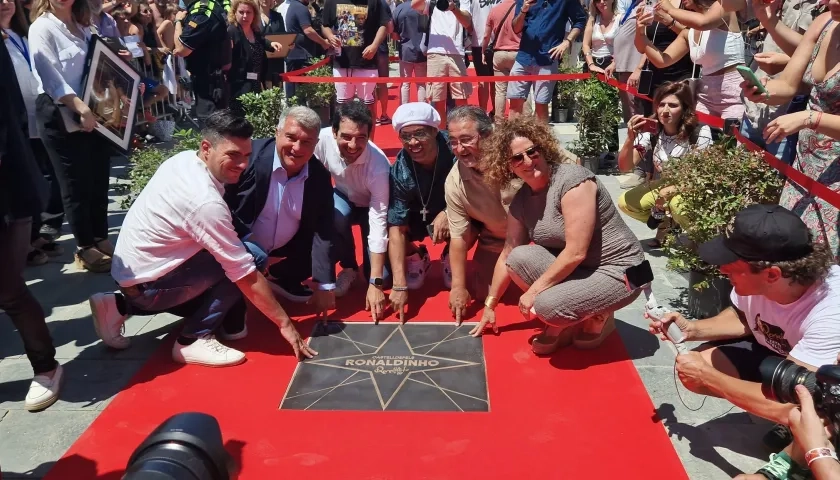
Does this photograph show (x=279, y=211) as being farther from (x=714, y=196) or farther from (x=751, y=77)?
(x=751, y=77)

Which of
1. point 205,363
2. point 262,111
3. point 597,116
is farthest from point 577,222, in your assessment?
point 597,116

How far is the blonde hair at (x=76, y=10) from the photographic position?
14.1 ft

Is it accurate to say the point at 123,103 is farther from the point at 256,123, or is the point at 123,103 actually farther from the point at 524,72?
the point at 524,72

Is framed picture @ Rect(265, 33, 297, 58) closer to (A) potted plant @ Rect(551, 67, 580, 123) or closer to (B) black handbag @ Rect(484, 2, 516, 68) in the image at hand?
(B) black handbag @ Rect(484, 2, 516, 68)

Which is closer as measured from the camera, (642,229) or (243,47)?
(642,229)

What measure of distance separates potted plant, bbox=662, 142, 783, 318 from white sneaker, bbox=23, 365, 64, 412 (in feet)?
10.8

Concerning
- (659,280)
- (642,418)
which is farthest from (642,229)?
(642,418)

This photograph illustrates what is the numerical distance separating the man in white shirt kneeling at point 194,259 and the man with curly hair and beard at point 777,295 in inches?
82.1

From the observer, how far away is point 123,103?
494cm

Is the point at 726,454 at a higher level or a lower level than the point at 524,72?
lower

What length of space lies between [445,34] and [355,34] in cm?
115

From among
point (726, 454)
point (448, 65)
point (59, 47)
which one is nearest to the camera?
point (726, 454)

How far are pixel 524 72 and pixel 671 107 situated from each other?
3048 mm

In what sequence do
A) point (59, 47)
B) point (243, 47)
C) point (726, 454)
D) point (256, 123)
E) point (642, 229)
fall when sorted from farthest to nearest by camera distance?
1. point (243, 47)
2. point (256, 123)
3. point (642, 229)
4. point (59, 47)
5. point (726, 454)
